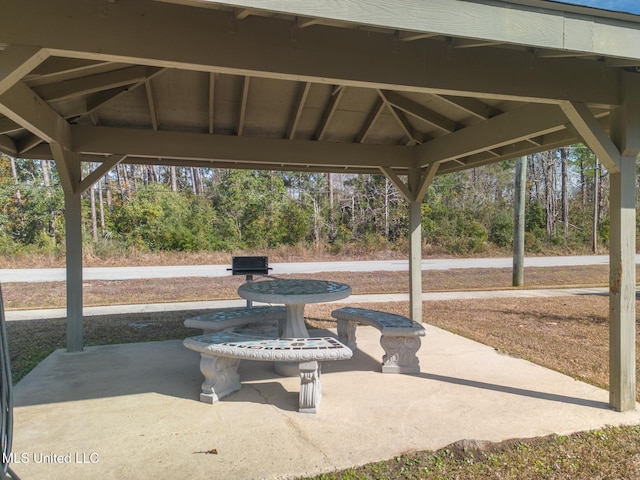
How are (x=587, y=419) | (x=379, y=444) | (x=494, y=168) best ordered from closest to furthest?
(x=379, y=444), (x=587, y=419), (x=494, y=168)

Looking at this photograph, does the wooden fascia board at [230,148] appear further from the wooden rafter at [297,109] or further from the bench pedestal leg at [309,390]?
the bench pedestal leg at [309,390]

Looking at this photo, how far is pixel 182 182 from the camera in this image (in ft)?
82.5

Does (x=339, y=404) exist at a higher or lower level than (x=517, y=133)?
lower

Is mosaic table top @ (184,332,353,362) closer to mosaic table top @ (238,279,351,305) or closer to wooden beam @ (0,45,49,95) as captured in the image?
mosaic table top @ (238,279,351,305)

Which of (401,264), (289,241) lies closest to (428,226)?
(401,264)

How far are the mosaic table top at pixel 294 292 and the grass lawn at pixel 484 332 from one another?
1612 millimetres

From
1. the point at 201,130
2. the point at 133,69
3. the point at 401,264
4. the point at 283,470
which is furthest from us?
the point at 401,264

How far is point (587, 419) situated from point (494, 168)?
24.1 m

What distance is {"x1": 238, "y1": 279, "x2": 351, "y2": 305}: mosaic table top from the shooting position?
3721mm

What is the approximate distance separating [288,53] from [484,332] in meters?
5.09

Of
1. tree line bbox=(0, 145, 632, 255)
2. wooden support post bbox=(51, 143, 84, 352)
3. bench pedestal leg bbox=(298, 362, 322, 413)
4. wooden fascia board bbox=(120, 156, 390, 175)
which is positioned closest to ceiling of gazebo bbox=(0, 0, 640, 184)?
wooden fascia board bbox=(120, 156, 390, 175)

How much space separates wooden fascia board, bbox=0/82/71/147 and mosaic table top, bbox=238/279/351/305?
2.37 m

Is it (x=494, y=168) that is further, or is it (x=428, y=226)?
(x=494, y=168)

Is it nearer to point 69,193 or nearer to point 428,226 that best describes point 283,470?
point 69,193
